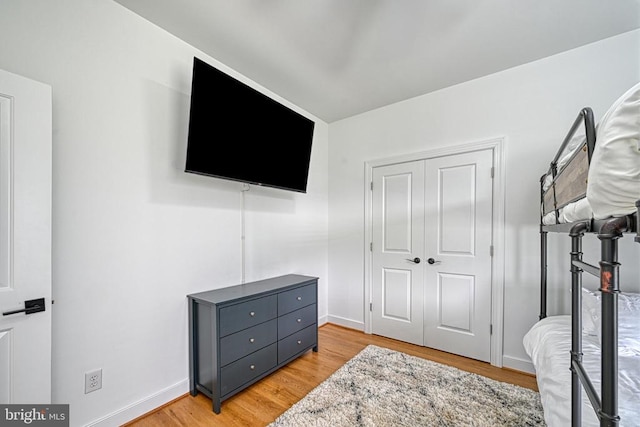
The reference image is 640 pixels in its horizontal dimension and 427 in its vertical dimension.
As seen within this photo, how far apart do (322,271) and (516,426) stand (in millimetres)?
2336

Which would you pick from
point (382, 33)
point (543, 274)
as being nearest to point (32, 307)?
point (382, 33)

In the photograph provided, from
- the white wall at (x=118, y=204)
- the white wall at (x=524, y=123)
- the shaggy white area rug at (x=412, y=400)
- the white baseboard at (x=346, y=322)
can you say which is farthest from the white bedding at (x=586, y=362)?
the white wall at (x=118, y=204)

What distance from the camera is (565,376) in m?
1.25

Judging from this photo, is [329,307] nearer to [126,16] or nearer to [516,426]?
[516,426]

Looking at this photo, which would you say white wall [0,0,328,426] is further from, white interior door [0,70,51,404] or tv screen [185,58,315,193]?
tv screen [185,58,315,193]

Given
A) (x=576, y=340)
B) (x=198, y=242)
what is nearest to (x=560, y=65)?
(x=576, y=340)

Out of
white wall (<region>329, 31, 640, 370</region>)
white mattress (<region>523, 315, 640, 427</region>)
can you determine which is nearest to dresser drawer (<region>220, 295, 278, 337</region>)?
white mattress (<region>523, 315, 640, 427</region>)

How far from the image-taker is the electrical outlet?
1610 mm

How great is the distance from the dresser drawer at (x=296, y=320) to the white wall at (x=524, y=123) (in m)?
1.81

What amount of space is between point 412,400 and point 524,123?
2.49 m

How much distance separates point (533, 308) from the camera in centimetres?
236

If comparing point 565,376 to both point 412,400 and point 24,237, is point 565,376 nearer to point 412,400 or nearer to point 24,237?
point 412,400

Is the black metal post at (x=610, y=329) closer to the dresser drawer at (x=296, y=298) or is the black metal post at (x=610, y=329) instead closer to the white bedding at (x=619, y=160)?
the white bedding at (x=619, y=160)

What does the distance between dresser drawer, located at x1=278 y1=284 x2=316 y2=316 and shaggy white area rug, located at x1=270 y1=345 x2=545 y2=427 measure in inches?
26.0
